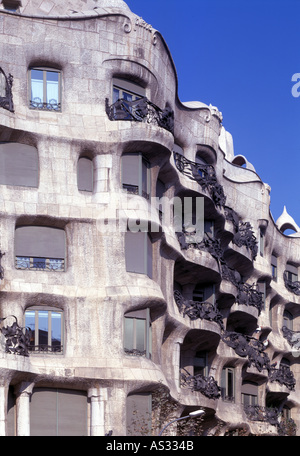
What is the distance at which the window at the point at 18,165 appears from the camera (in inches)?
1832

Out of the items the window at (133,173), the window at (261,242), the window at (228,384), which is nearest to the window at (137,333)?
the window at (133,173)

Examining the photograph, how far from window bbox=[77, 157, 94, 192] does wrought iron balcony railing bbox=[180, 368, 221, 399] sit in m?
9.92

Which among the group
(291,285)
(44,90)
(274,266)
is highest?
(44,90)

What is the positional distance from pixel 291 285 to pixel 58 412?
31.4m

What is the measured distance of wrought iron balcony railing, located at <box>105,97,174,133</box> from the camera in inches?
1889

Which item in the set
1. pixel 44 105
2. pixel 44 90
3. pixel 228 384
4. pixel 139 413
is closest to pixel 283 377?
pixel 228 384

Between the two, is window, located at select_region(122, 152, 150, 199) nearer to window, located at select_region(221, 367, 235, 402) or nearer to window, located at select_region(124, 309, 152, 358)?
window, located at select_region(124, 309, 152, 358)

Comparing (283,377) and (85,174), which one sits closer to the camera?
(85,174)

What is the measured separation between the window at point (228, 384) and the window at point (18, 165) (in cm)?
1693

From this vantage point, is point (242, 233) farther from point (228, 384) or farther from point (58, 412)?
point (58, 412)

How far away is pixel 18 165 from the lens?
4675 cm

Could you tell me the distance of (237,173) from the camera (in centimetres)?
6694

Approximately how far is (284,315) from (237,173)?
1157cm
